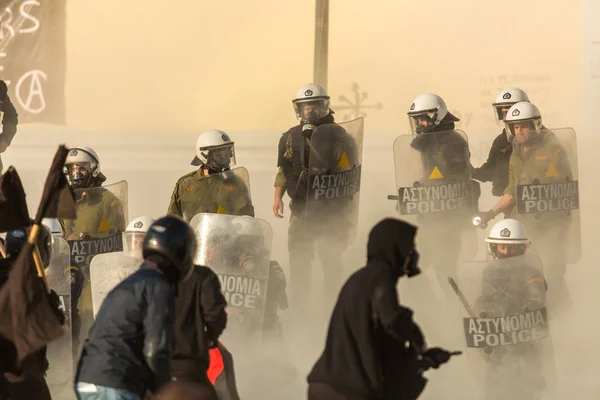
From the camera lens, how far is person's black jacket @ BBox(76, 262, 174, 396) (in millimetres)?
5793

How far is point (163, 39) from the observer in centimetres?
1800

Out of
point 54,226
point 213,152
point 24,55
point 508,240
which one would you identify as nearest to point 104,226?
point 54,226

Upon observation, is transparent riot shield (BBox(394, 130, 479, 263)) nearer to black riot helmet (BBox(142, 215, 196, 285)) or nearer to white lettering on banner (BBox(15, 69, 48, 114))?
black riot helmet (BBox(142, 215, 196, 285))

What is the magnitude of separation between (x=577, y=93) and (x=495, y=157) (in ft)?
14.5

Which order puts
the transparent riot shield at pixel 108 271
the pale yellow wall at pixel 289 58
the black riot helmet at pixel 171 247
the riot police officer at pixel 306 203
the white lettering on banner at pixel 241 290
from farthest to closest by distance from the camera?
1. the pale yellow wall at pixel 289 58
2. the riot police officer at pixel 306 203
3. the transparent riot shield at pixel 108 271
4. the white lettering on banner at pixel 241 290
5. the black riot helmet at pixel 171 247

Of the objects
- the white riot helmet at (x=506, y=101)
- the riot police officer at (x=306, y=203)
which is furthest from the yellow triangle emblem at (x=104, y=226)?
the white riot helmet at (x=506, y=101)

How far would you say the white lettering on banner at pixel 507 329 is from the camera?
30.9ft

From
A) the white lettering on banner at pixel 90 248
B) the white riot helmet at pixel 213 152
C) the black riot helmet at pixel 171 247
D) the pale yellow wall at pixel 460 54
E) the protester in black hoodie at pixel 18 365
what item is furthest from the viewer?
the pale yellow wall at pixel 460 54

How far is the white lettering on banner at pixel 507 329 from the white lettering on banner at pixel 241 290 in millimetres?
1393

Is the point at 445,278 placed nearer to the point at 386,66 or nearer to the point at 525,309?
the point at 525,309

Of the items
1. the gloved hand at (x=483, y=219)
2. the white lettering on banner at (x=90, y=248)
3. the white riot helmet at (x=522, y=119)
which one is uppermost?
the white riot helmet at (x=522, y=119)

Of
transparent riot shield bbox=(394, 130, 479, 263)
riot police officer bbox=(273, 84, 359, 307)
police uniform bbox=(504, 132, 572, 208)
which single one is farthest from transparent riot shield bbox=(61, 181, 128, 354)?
police uniform bbox=(504, 132, 572, 208)

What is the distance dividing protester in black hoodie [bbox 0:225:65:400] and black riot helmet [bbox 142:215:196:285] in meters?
0.89

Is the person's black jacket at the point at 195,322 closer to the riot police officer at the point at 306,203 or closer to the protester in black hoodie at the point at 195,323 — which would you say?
the protester in black hoodie at the point at 195,323
